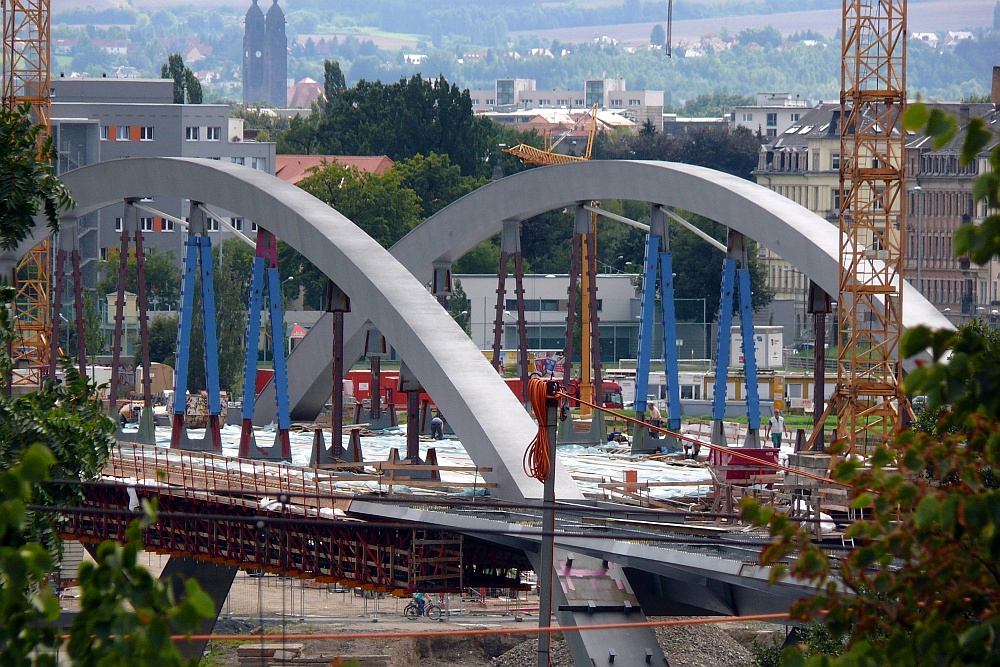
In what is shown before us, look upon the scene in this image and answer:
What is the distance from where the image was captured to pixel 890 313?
4109cm

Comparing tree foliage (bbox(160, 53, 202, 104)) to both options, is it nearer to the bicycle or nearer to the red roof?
the red roof

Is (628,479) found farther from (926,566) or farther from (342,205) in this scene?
(342,205)

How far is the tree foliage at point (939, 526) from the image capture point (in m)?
8.62

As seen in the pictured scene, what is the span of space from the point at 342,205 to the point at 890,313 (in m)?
67.4

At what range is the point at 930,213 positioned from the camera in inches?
4264

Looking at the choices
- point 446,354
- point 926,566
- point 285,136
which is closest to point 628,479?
point 446,354

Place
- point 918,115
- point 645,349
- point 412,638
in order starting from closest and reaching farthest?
point 918,115 → point 645,349 → point 412,638

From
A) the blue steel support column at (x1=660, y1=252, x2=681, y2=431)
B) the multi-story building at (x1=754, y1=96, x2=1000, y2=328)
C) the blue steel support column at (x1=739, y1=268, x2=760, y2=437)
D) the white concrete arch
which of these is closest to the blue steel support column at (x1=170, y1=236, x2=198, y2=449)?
the white concrete arch

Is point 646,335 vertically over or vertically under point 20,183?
under

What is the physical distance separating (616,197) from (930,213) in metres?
66.3

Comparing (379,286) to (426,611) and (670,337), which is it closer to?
(670,337)

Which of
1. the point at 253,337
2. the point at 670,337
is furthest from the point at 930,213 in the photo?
the point at 253,337

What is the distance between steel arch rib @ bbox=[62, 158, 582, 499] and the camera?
112 ft

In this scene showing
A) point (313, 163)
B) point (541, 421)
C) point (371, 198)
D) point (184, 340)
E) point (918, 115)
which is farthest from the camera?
point (313, 163)
